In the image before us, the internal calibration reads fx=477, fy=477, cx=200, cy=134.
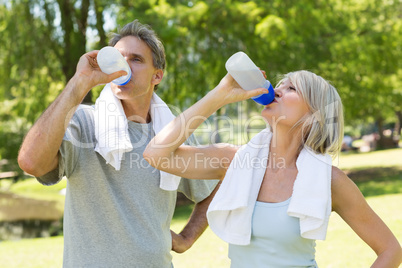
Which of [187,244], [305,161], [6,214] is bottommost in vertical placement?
[6,214]

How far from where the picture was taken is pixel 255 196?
2.27 metres

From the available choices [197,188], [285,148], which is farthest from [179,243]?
[285,148]

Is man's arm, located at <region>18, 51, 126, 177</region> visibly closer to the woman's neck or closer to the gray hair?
the gray hair

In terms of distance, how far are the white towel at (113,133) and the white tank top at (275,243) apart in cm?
54

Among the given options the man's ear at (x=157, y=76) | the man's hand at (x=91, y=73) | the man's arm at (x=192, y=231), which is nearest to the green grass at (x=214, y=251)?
the man's arm at (x=192, y=231)

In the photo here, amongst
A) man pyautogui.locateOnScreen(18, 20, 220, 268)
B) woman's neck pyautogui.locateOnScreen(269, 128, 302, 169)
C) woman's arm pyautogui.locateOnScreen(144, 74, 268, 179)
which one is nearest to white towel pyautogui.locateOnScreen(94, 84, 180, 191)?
man pyautogui.locateOnScreen(18, 20, 220, 268)

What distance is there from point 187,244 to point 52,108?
122cm

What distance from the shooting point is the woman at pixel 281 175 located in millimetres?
2162

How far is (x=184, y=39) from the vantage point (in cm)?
1119

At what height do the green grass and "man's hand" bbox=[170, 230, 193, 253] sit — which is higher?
"man's hand" bbox=[170, 230, 193, 253]

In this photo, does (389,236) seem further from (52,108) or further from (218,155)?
(52,108)

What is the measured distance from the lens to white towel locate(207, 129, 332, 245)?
84.5 inches

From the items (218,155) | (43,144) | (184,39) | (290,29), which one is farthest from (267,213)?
(184,39)

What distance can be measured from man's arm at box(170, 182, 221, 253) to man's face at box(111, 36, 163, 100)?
2.61ft
